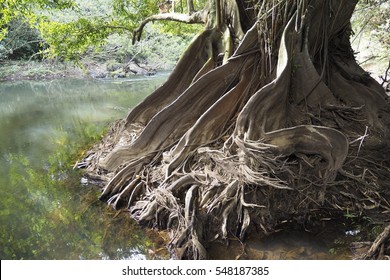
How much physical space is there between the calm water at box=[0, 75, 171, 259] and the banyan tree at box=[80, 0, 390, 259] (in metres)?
0.33

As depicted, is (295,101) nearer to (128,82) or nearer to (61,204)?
(61,204)

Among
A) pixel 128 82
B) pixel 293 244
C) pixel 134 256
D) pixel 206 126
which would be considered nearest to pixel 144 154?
pixel 206 126

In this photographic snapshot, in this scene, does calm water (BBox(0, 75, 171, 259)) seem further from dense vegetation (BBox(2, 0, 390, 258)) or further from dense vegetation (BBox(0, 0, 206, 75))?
dense vegetation (BBox(0, 0, 206, 75))

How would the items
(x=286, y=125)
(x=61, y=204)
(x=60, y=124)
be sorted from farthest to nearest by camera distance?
(x=60, y=124) < (x=61, y=204) < (x=286, y=125)

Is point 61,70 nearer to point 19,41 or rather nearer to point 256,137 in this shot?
point 19,41

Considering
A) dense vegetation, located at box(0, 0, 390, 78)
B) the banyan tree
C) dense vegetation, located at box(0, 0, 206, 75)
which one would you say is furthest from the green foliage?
the banyan tree

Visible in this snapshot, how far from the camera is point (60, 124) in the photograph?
9.97 meters

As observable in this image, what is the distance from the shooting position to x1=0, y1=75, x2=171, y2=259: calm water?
3.87 meters

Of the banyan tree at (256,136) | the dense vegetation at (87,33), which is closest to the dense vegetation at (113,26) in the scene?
the dense vegetation at (87,33)

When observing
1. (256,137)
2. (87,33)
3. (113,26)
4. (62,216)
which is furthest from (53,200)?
(113,26)

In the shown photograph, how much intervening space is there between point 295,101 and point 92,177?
3.18 metres

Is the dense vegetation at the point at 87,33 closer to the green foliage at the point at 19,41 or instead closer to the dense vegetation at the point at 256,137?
the green foliage at the point at 19,41

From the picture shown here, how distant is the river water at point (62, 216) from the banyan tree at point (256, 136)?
9.4 inches

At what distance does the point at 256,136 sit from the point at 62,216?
2.66 metres
